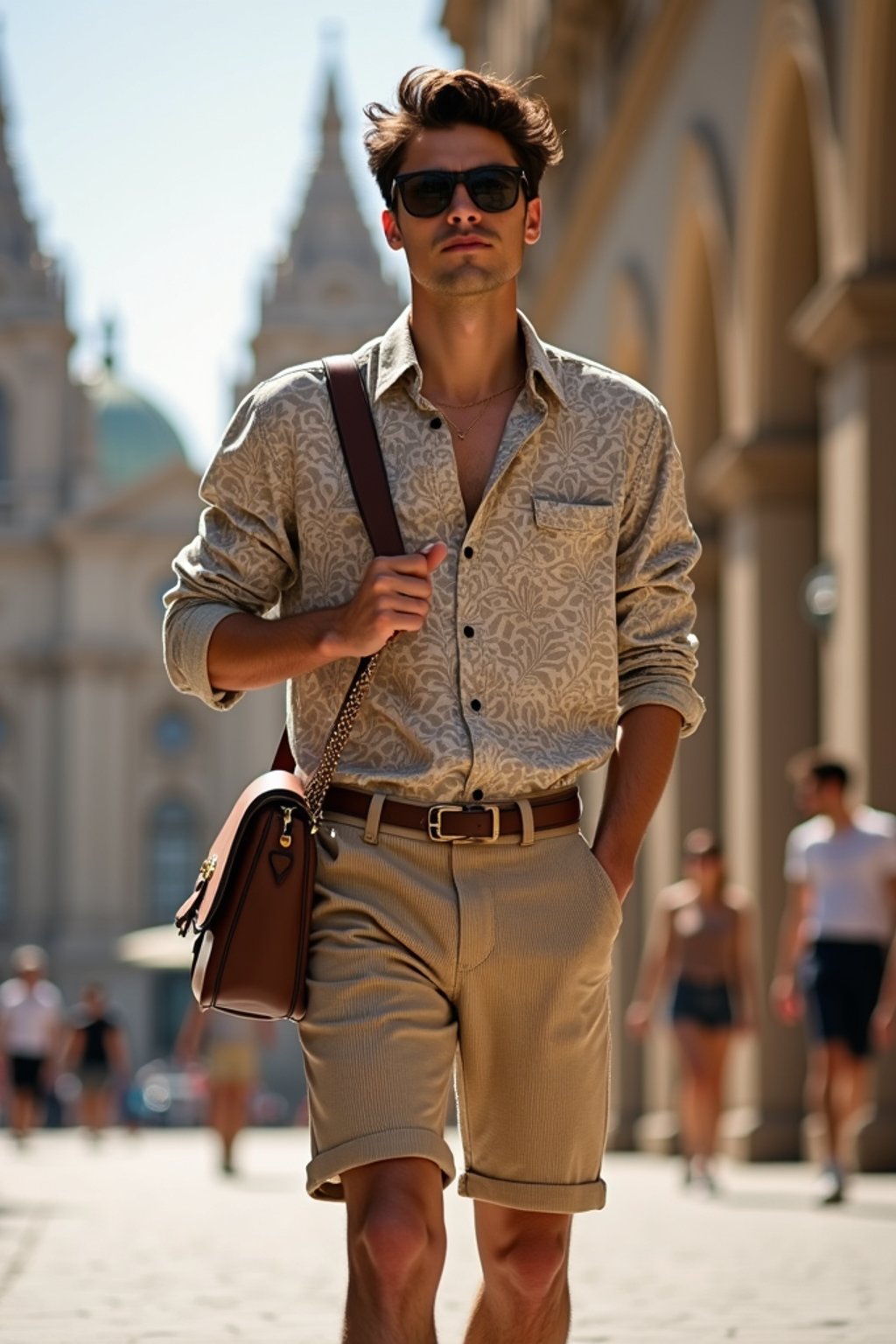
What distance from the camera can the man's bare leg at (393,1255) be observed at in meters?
3.72

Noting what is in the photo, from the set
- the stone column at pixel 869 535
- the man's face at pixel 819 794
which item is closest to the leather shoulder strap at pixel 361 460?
the man's face at pixel 819 794

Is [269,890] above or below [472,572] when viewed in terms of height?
below

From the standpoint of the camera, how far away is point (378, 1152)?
383 cm

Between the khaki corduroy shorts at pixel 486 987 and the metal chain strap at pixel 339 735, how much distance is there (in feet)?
0.19

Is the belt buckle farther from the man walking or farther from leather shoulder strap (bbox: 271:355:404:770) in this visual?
leather shoulder strap (bbox: 271:355:404:770)

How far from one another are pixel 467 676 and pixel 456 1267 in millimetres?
4298

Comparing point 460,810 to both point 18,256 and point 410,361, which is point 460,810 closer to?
point 410,361

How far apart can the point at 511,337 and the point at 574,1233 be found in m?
5.68

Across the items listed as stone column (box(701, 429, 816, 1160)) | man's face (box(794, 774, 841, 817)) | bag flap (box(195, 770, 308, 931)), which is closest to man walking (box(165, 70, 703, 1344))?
bag flap (box(195, 770, 308, 931))

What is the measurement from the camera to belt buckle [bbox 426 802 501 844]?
4027mm

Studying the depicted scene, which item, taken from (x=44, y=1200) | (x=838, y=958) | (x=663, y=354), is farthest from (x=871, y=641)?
(x=663, y=354)

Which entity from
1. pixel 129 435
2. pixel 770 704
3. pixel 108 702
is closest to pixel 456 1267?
pixel 770 704

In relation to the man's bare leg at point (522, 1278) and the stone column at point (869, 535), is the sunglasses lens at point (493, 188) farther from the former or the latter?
the stone column at point (869, 535)

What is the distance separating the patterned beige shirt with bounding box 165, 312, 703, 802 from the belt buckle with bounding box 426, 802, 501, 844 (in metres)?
0.03
